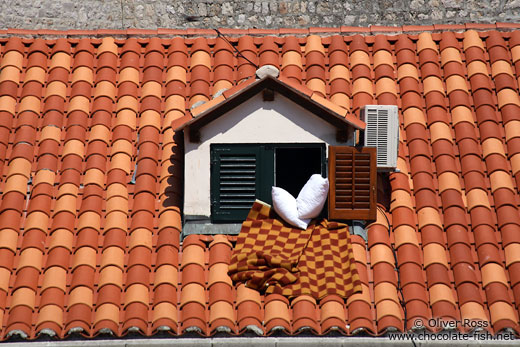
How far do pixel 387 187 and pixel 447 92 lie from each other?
5.08 ft

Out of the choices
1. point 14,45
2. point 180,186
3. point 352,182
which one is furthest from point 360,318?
point 14,45

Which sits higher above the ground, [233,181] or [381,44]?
[381,44]

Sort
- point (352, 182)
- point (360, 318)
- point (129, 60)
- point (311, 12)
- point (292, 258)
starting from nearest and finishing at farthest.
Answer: point (360, 318) → point (292, 258) → point (352, 182) → point (129, 60) → point (311, 12)

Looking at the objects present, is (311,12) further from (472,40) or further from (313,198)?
(313,198)

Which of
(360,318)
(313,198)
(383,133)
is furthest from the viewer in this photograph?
(383,133)

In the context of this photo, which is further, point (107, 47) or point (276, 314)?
point (107, 47)

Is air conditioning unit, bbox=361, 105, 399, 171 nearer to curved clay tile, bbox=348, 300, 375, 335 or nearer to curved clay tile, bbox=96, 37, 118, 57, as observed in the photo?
curved clay tile, bbox=348, 300, 375, 335

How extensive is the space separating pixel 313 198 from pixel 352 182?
1.51 ft

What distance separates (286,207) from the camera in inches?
439

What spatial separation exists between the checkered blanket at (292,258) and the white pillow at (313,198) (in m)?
0.17

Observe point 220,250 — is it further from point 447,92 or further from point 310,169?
point 447,92

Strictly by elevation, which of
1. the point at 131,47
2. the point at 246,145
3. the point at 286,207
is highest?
the point at 131,47

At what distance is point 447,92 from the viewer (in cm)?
1252

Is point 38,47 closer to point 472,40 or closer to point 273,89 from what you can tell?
point 273,89
